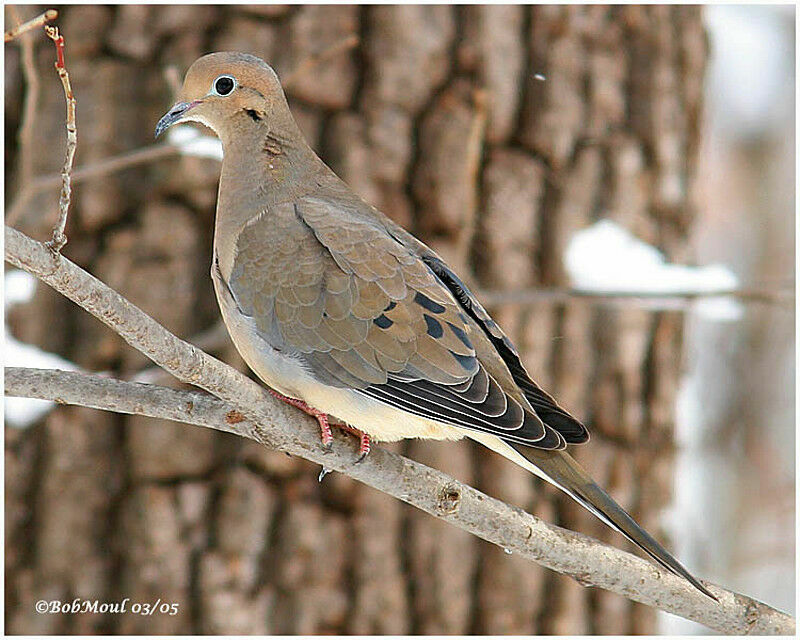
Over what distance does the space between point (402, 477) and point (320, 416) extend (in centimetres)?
25

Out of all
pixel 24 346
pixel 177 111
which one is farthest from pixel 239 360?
pixel 177 111

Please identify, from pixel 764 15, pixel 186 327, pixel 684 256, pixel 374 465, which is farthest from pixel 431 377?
pixel 764 15

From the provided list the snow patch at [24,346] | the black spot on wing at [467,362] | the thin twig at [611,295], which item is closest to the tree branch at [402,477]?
the black spot on wing at [467,362]

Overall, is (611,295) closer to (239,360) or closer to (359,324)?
(359,324)

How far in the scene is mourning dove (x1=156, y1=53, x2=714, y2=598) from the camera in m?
2.08

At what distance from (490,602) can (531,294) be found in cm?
101

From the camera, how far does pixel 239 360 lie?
3008 millimetres

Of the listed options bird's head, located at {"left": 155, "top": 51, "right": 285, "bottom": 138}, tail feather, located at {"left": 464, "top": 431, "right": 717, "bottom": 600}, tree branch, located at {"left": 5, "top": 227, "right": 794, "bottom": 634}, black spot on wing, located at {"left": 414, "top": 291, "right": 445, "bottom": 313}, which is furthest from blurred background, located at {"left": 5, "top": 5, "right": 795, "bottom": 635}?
tree branch, located at {"left": 5, "top": 227, "right": 794, "bottom": 634}

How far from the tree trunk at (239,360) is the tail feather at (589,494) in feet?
3.27

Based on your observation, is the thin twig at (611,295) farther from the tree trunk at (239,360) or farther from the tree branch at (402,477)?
the tree branch at (402,477)

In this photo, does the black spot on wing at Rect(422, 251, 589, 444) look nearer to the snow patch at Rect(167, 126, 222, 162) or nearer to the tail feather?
the tail feather

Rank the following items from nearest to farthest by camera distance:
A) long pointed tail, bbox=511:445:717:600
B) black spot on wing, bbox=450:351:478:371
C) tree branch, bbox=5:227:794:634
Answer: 1. tree branch, bbox=5:227:794:634
2. long pointed tail, bbox=511:445:717:600
3. black spot on wing, bbox=450:351:478:371

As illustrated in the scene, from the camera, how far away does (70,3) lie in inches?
121

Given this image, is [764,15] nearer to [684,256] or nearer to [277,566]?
[684,256]
